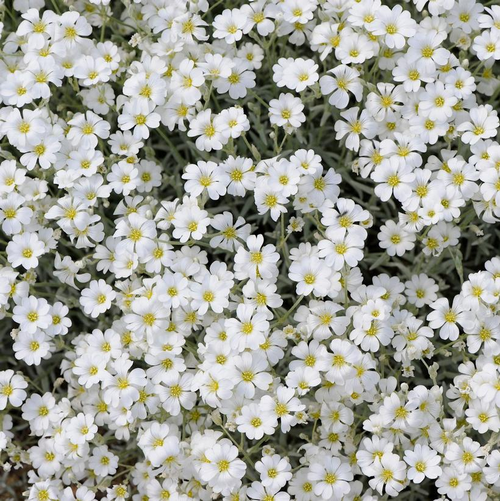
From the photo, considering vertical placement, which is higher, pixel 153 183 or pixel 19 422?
pixel 153 183

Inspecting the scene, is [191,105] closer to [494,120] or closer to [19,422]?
[494,120]

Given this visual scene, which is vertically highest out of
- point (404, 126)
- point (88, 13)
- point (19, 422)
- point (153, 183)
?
point (88, 13)

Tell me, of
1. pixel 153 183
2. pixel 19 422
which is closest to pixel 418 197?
pixel 153 183

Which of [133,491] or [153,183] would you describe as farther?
[133,491]

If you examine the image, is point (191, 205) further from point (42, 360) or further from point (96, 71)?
point (42, 360)

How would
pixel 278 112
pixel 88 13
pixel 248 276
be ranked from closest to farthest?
pixel 248 276
pixel 278 112
pixel 88 13

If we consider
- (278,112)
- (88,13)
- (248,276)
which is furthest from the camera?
(88,13)

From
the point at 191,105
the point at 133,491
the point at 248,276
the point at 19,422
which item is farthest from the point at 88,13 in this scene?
the point at 133,491
